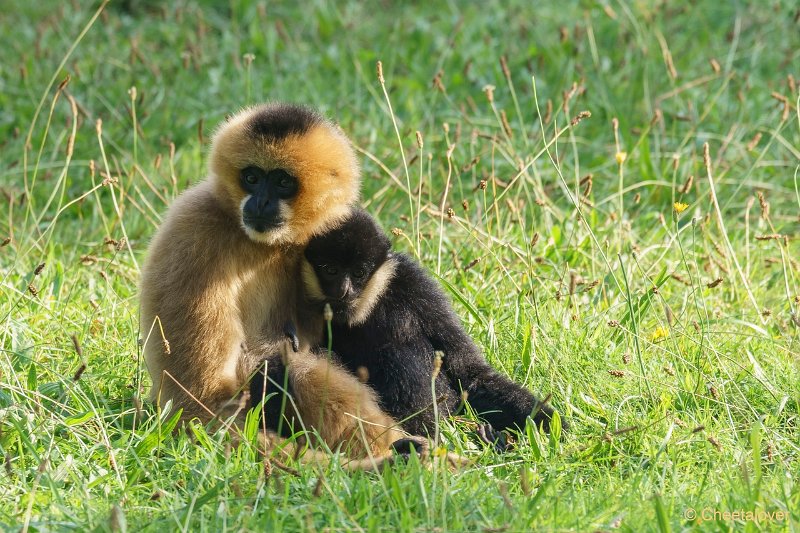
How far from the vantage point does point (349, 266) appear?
15.2ft

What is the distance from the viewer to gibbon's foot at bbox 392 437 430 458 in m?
4.08

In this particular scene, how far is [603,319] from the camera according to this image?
5.18 metres

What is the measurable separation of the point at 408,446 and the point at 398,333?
0.77 m

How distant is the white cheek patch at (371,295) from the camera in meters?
4.76

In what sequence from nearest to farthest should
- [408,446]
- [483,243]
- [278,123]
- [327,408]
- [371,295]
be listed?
[408,446] → [327,408] → [278,123] → [371,295] → [483,243]

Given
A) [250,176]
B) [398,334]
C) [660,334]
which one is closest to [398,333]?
[398,334]

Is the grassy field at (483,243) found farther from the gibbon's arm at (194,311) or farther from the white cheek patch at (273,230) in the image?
the white cheek patch at (273,230)

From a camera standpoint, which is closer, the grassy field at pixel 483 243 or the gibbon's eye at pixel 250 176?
the grassy field at pixel 483 243

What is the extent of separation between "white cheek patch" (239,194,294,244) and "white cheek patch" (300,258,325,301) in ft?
0.70

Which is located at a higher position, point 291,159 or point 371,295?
point 291,159

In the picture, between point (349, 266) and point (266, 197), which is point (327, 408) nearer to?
point (349, 266)

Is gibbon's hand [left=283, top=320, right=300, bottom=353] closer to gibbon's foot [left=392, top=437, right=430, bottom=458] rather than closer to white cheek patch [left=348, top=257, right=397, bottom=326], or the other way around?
white cheek patch [left=348, top=257, right=397, bottom=326]

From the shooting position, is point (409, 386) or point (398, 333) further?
point (398, 333)

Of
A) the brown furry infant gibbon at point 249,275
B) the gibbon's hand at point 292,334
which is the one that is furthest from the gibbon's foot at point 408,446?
the gibbon's hand at point 292,334
